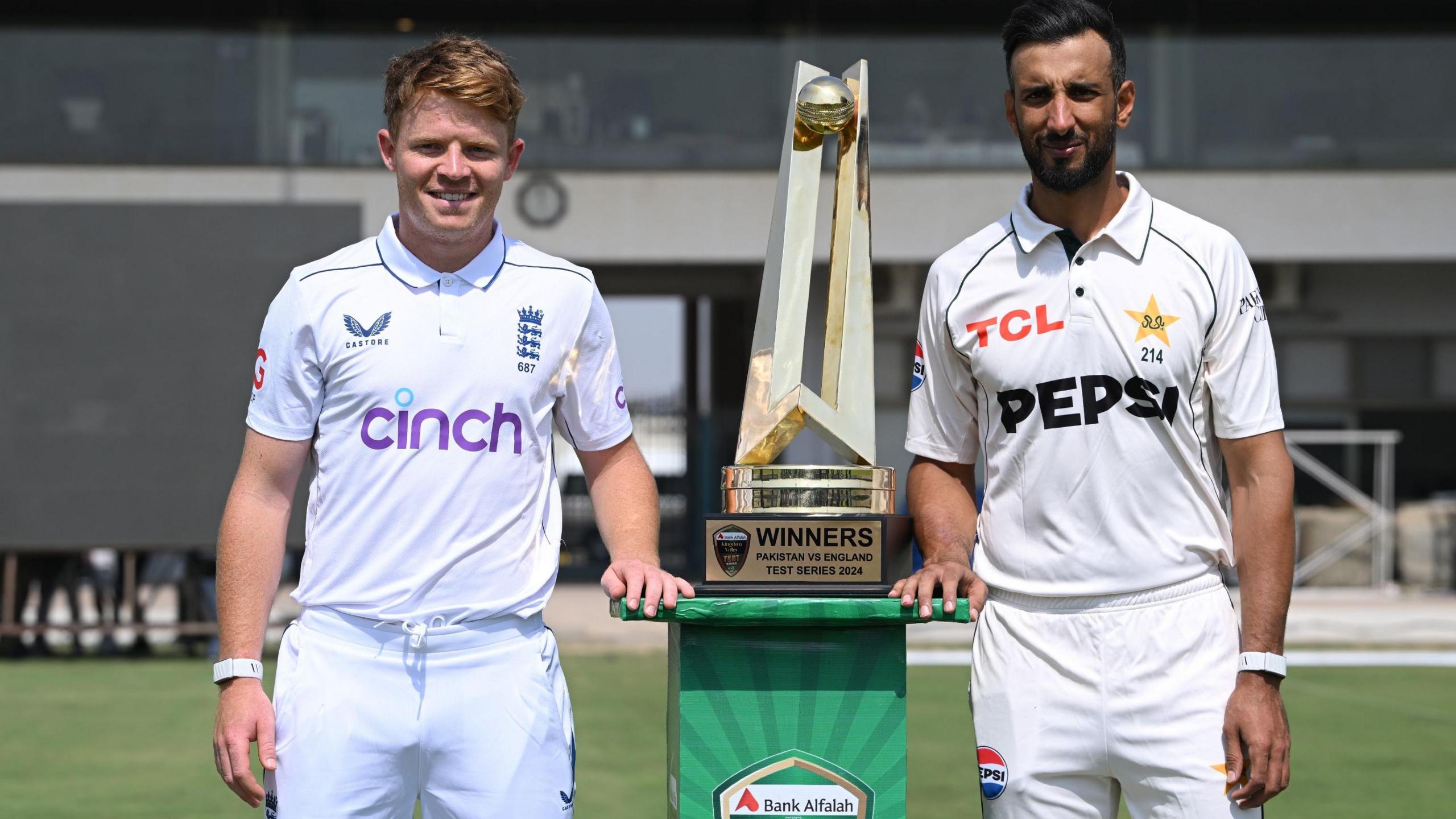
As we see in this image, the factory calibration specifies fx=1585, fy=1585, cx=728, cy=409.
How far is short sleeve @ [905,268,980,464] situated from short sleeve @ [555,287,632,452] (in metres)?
0.57

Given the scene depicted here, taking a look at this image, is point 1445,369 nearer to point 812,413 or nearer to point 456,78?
point 812,413

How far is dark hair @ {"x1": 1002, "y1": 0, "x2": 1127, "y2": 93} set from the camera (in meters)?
2.82

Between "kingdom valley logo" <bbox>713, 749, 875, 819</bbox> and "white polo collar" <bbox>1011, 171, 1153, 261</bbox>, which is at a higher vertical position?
"white polo collar" <bbox>1011, 171, 1153, 261</bbox>

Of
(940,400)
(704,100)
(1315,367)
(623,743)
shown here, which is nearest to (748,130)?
(704,100)

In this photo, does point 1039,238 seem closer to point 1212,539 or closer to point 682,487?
point 1212,539

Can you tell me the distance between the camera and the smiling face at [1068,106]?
2816 mm

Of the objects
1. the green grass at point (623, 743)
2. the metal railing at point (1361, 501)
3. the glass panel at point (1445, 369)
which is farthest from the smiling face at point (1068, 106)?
the glass panel at point (1445, 369)

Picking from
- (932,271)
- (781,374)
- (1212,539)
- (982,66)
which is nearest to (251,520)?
(781,374)

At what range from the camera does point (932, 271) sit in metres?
3.06

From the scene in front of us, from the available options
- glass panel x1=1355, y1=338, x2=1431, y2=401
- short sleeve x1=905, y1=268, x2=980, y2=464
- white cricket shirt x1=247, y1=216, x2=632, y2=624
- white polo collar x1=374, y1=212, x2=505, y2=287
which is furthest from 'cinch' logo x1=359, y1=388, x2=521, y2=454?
glass panel x1=1355, y1=338, x2=1431, y2=401

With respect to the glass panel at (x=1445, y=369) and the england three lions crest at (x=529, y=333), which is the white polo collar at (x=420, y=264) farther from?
the glass panel at (x=1445, y=369)

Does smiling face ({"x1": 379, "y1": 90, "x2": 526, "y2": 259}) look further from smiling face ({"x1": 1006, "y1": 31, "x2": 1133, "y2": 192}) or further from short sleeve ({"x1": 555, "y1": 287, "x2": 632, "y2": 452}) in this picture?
smiling face ({"x1": 1006, "y1": 31, "x2": 1133, "y2": 192})

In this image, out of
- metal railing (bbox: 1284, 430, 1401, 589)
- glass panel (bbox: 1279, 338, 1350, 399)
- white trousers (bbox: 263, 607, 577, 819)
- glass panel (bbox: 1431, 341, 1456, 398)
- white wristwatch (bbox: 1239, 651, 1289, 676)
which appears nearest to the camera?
white trousers (bbox: 263, 607, 577, 819)

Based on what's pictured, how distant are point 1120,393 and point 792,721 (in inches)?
32.7
